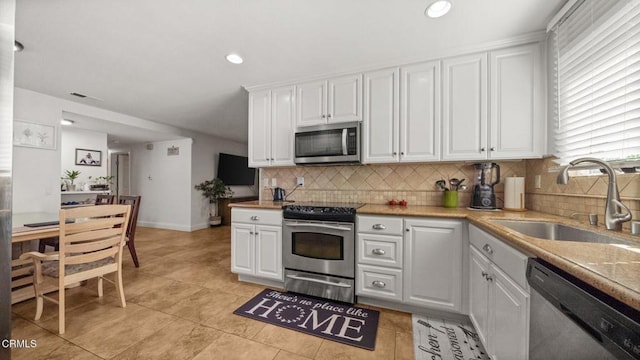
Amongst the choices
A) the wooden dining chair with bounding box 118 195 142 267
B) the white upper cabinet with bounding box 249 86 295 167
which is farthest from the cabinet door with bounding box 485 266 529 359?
the wooden dining chair with bounding box 118 195 142 267

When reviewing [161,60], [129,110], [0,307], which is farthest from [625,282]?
[129,110]

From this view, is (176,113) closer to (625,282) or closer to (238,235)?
(238,235)

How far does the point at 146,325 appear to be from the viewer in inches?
72.5

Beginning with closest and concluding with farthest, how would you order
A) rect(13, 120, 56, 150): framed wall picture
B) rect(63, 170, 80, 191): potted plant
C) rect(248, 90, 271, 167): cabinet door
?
rect(248, 90, 271, 167): cabinet door < rect(13, 120, 56, 150): framed wall picture < rect(63, 170, 80, 191): potted plant

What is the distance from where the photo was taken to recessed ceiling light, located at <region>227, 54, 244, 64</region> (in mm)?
2230

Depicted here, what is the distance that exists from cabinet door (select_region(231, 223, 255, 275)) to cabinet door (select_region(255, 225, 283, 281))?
0.26 ft

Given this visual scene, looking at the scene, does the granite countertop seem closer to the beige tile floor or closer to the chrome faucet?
the chrome faucet

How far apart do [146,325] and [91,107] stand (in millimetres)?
3721

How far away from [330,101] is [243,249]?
6.22 feet

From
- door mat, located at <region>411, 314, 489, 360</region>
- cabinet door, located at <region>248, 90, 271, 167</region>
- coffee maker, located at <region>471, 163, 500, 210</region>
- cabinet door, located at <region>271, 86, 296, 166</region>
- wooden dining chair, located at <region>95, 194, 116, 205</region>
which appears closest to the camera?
door mat, located at <region>411, 314, 489, 360</region>

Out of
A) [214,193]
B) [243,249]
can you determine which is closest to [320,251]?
[243,249]

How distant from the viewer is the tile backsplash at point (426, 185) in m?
1.44

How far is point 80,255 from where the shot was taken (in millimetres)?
1824

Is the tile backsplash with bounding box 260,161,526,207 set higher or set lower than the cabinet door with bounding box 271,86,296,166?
lower
